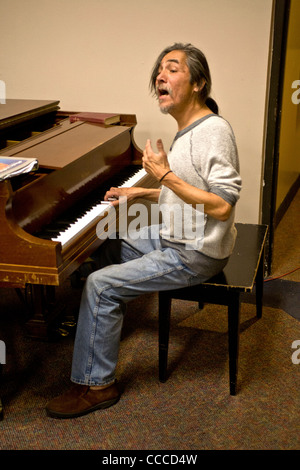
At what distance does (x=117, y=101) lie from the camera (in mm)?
3090

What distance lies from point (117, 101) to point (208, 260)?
5.19 feet

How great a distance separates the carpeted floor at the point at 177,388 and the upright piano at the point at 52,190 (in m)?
0.32

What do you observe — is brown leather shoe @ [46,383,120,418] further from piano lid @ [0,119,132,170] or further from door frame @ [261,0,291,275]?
door frame @ [261,0,291,275]

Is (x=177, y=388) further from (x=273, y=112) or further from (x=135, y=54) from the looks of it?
(x=135, y=54)

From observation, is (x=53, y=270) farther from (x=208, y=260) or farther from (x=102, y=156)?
(x=102, y=156)

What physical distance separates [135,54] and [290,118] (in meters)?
1.62

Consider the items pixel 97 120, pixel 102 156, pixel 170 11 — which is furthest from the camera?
pixel 170 11

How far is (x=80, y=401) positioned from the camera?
194 cm

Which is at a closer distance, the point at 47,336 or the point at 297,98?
the point at 47,336

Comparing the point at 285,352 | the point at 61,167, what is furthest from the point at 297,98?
the point at 61,167

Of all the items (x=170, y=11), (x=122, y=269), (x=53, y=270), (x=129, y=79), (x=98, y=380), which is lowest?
(x=98, y=380)

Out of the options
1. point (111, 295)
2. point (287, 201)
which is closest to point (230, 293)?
point (111, 295)

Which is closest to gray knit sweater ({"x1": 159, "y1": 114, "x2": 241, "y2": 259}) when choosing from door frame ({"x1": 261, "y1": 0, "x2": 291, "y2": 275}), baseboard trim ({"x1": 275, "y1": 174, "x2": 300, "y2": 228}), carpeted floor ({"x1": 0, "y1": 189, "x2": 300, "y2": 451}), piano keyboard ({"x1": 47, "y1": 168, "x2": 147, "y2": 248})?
piano keyboard ({"x1": 47, "y1": 168, "x2": 147, "y2": 248})

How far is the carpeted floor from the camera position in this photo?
1.82m
